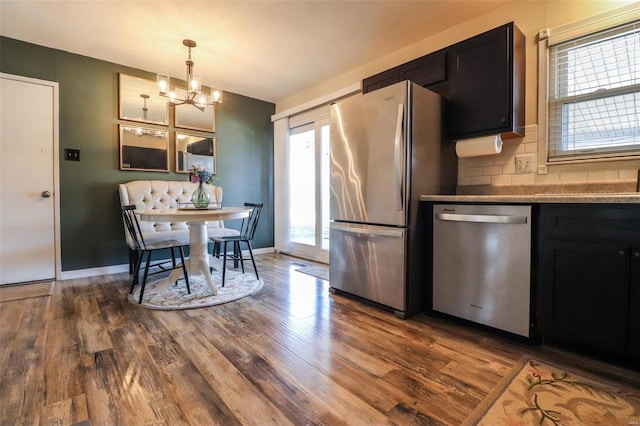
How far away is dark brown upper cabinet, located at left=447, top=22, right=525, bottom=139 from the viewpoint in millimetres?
2160

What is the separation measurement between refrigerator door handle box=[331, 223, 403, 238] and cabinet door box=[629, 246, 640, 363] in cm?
120

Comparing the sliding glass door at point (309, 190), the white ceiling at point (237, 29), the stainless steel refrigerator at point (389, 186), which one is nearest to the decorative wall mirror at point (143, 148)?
the white ceiling at point (237, 29)

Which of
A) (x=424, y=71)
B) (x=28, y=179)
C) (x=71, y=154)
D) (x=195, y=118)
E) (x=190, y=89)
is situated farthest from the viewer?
(x=195, y=118)

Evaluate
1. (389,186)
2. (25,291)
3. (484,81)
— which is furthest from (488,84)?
(25,291)

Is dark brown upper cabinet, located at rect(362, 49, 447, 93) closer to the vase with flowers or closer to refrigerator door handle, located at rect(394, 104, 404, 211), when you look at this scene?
refrigerator door handle, located at rect(394, 104, 404, 211)

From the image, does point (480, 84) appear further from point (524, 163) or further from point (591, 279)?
point (591, 279)

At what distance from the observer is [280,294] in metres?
2.82

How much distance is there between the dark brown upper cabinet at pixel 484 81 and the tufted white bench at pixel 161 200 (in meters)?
2.54

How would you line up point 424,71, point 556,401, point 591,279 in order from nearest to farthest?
1. point 556,401
2. point 591,279
3. point 424,71

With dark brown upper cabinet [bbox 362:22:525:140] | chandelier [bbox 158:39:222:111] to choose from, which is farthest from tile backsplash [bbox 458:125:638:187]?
chandelier [bbox 158:39:222:111]

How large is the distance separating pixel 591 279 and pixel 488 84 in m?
1.46

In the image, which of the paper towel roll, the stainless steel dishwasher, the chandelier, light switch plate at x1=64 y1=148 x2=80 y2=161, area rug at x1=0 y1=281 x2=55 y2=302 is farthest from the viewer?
light switch plate at x1=64 y1=148 x2=80 y2=161

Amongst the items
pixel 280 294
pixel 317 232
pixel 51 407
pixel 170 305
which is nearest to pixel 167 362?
pixel 51 407

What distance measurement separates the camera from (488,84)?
7.38 feet
